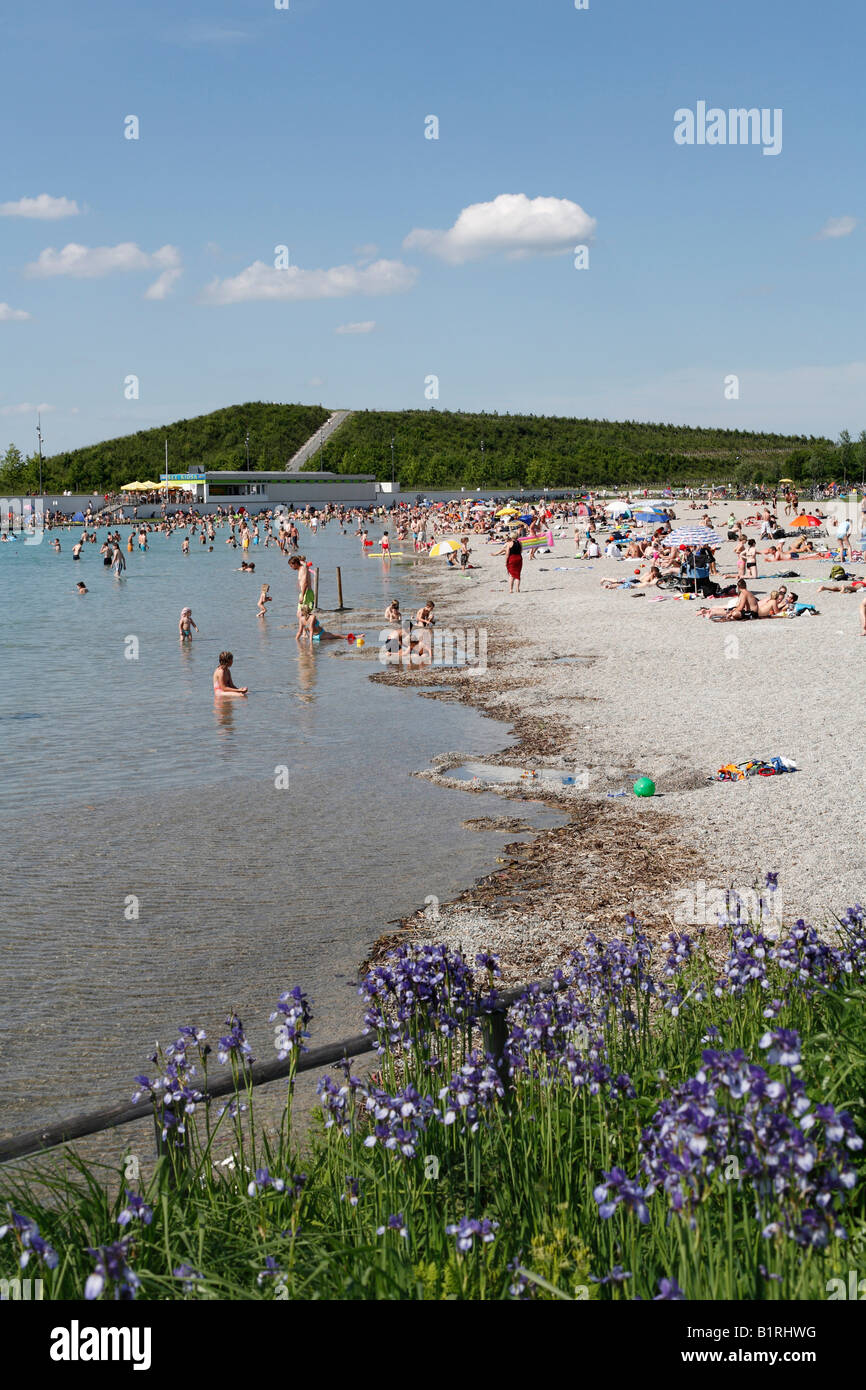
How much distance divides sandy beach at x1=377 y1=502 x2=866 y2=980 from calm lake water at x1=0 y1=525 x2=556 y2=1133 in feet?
2.24

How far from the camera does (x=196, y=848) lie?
10.6 meters

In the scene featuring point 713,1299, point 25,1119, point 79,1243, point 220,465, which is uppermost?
Answer: point 220,465

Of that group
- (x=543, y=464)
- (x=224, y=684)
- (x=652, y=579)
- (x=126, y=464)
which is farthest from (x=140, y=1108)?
(x=126, y=464)

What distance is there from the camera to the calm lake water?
695cm

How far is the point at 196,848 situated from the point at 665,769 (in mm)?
5202

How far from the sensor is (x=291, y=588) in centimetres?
4525

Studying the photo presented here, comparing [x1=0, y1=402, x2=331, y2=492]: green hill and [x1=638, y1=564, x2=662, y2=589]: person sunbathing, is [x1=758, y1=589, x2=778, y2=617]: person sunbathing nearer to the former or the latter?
[x1=638, y1=564, x2=662, y2=589]: person sunbathing

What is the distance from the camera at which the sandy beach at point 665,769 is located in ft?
26.8

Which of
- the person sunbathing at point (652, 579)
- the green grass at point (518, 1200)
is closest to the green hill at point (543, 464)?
the person sunbathing at point (652, 579)

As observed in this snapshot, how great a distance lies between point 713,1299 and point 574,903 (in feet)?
18.9

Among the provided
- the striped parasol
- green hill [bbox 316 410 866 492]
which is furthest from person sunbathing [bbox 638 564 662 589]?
green hill [bbox 316 410 866 492]

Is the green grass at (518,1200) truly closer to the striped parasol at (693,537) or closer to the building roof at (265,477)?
the striped parasol at (693,537)
